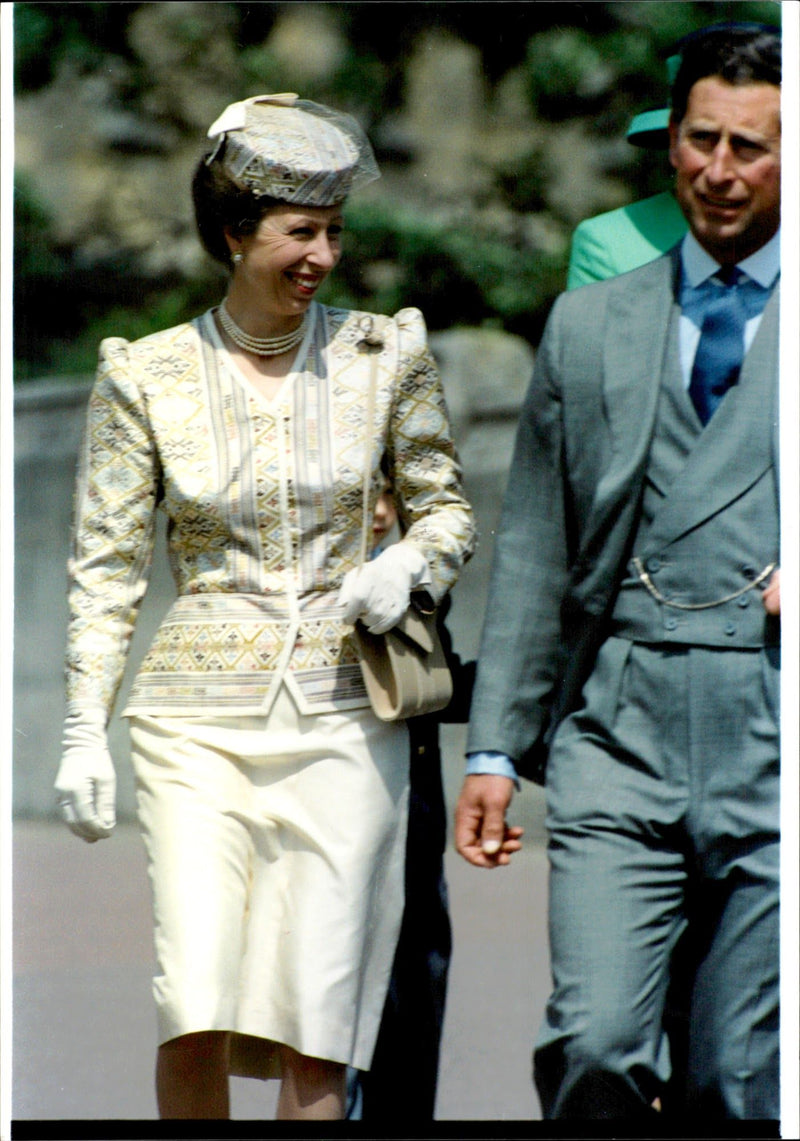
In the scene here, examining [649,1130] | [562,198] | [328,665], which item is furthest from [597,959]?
[562,198]

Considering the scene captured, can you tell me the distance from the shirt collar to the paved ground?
4.13ft

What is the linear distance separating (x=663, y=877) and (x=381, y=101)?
6.01ft

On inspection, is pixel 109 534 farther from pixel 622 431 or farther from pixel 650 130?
pixel 650 130

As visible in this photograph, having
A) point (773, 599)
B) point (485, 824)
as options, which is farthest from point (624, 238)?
point (485, 824)

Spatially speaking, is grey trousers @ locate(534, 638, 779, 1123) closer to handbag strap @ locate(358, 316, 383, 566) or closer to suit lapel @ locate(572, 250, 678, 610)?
suit lapel @ locate(572, 250, 678, 610)

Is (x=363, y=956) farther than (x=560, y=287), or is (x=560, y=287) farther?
(x=560, y=287)

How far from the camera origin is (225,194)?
13.4 feet

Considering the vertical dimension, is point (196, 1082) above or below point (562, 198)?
below

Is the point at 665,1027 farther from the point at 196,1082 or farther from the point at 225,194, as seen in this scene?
the point at 225,194

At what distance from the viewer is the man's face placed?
3871 mm

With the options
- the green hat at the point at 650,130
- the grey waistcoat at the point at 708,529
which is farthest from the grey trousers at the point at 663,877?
the green hat at the point at 650,130

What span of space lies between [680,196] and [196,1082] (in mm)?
1968

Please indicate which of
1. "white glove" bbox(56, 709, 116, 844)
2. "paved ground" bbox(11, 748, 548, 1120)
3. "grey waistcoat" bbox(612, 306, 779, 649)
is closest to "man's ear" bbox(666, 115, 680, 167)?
"grey waistcoat" bbox(612, 306, 779, 649)

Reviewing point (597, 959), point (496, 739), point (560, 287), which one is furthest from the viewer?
point (560, 287)
